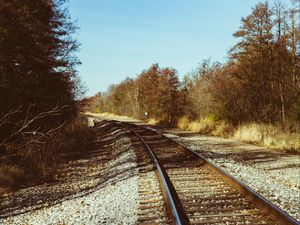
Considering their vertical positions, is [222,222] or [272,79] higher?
[272,79]

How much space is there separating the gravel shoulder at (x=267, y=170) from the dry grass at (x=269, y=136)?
0.88 meters

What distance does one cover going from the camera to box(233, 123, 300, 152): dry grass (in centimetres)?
1374

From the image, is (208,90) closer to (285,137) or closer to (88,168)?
(285,137)

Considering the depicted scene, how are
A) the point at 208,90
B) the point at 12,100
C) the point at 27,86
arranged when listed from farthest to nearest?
the point at 208,90 < the point at 27,86 < the point at 12,100

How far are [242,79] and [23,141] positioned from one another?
14.1m

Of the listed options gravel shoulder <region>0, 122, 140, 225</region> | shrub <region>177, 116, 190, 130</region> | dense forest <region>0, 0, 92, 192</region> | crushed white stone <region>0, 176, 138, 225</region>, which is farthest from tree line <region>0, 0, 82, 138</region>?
shrub <region>177, 116, 190, 130</region>

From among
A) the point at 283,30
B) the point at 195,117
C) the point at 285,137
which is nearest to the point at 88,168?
the point at 285,137

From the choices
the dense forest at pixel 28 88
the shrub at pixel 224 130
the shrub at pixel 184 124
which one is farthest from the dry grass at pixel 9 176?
the shrub at pixel 184 124

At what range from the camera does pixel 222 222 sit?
475 cm

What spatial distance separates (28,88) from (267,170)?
8.94 m

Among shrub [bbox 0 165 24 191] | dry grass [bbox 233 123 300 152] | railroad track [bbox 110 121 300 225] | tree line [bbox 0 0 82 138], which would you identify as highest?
tree line [bbox 0 0 82 138]

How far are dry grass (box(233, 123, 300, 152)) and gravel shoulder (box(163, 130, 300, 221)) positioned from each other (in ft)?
2.88

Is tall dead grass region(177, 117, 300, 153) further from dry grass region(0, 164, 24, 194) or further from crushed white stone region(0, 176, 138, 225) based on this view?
dry grass region(0, 164, 24, 194)

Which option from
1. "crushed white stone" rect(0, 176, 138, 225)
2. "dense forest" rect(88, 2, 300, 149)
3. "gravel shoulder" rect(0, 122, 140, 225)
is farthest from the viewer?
"dense forest" rect(88, 2, 300, 149)
